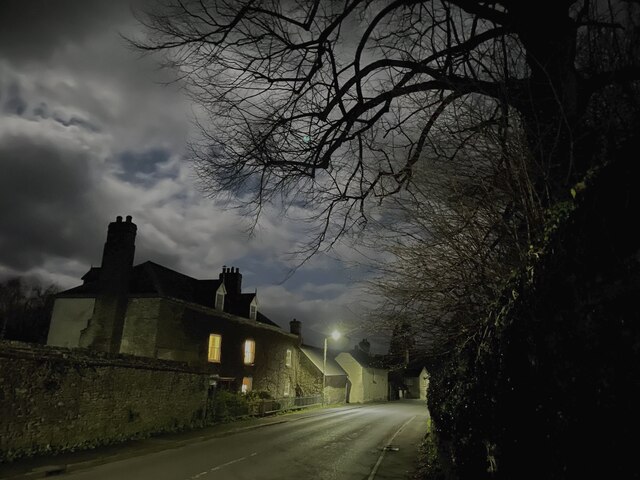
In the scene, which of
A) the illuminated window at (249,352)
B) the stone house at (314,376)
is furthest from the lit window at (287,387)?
the illuminated window at (249,352)

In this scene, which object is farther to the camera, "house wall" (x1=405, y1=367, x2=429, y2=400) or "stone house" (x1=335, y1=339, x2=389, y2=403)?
"house wall" (x1=405, y1=367, x2=429, y2=400)

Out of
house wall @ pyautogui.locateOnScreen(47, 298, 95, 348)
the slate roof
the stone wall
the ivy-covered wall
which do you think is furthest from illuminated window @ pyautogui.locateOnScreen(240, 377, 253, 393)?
the ivy-covered wall

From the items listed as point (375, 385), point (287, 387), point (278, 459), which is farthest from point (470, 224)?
point (375, 385)

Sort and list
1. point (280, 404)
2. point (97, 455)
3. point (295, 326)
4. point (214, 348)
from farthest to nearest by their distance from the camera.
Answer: point (295, 326) → point (280, 404) → point (214, 348) → point (97, 455)

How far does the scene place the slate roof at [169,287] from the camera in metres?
26.5

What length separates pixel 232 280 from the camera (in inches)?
1367

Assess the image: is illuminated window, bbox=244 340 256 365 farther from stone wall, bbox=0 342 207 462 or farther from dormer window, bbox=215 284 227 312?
stone wall, bbox=0 342 207 462

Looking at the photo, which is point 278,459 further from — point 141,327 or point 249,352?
point 249,352

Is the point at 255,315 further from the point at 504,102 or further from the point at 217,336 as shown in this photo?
the point at 504,102

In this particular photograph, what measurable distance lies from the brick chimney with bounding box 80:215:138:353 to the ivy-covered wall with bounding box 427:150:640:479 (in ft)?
81.1

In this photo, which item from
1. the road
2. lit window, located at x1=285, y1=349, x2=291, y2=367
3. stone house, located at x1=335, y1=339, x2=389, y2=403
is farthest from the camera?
stone house, located at x1=335, y1=339, x2=389, y2=403

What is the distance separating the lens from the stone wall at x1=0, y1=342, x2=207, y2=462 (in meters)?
11.7

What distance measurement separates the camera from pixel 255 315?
34.6 metres

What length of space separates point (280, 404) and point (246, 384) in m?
2.90
